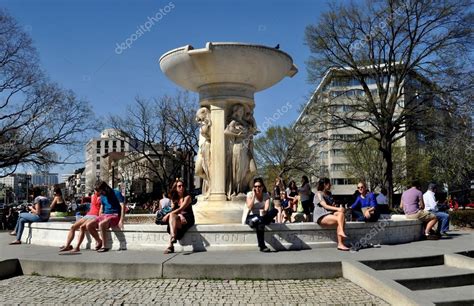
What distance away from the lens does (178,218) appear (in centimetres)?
873

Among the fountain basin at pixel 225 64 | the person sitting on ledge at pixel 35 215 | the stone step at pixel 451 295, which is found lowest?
the stone step at pixel 451 295

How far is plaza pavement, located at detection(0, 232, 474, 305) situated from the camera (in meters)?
6.29

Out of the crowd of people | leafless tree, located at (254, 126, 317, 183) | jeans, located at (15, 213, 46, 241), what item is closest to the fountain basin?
the crowd of people

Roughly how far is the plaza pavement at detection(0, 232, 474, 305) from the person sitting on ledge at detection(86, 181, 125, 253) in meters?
0.78

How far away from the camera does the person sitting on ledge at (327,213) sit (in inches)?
356

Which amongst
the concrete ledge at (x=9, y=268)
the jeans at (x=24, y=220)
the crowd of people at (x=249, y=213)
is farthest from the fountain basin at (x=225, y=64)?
the concrete ledge at (x=9, y=268)

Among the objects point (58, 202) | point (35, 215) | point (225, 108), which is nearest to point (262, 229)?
point (225, 108)

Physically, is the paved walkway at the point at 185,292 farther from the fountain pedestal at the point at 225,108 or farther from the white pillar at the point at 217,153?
the white pillar at the point at 217,153

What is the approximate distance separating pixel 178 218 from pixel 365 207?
453 centimetres

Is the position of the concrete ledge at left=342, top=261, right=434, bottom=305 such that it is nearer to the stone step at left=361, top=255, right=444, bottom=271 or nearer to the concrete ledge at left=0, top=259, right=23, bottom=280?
the stone step at left=361, top=255, right=444, bottom=271

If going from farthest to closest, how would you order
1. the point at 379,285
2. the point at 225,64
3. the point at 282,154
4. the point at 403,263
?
the point at 282,154 < the point at 225,64 < the point at 403,263 < the point at 379,285

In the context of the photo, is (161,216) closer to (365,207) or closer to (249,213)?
(249,213)

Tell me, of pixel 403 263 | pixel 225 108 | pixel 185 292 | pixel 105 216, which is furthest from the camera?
pixel 225 108

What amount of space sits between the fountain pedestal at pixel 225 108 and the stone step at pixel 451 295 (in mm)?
5173
